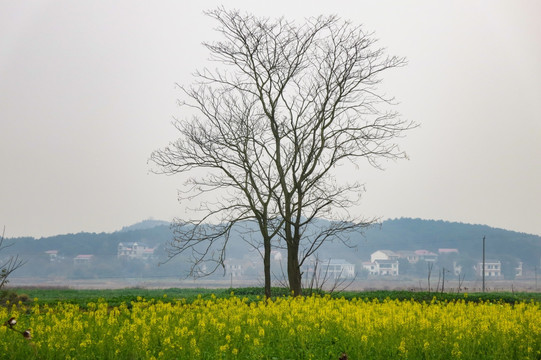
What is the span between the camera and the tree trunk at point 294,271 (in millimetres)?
19938

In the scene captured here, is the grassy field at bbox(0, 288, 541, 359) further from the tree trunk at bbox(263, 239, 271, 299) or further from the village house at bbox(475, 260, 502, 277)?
the village house at bbox(475, 260, 502, 277)

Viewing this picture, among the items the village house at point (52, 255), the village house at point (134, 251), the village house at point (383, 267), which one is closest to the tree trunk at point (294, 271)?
the village house at point (52, 255)

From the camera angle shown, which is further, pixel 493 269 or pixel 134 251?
pixel 493 269

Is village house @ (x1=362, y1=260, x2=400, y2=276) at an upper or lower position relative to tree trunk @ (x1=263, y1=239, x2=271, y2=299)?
Result: lower

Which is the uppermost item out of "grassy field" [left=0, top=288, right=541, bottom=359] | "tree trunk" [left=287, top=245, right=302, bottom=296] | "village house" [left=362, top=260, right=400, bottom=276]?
"tree trunk" [left=287, top=245, right=302, bottom=296]

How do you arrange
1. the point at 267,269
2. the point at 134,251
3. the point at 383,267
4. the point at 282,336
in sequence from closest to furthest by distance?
1. the point at 282,336
2. the point at 267,269
3. the point at 134,251
4. the point at 383,267

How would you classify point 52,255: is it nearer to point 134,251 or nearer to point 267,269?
point 134,251

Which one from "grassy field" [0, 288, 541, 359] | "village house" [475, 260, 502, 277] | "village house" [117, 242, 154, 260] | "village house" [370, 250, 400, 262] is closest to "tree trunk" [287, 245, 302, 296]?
"grassy field" [0, 288, 541, 359]

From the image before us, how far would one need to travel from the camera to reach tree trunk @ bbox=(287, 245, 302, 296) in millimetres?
19938

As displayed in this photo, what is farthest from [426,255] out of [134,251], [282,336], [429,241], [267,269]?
[282,336]

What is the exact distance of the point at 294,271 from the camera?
19.9 m

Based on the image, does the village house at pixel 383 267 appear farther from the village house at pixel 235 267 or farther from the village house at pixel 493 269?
the village house at pixel 235 267

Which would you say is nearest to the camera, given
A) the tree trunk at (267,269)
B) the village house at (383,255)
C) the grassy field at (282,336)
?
the grassy field at (282,336)

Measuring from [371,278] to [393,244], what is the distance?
1289 cm
